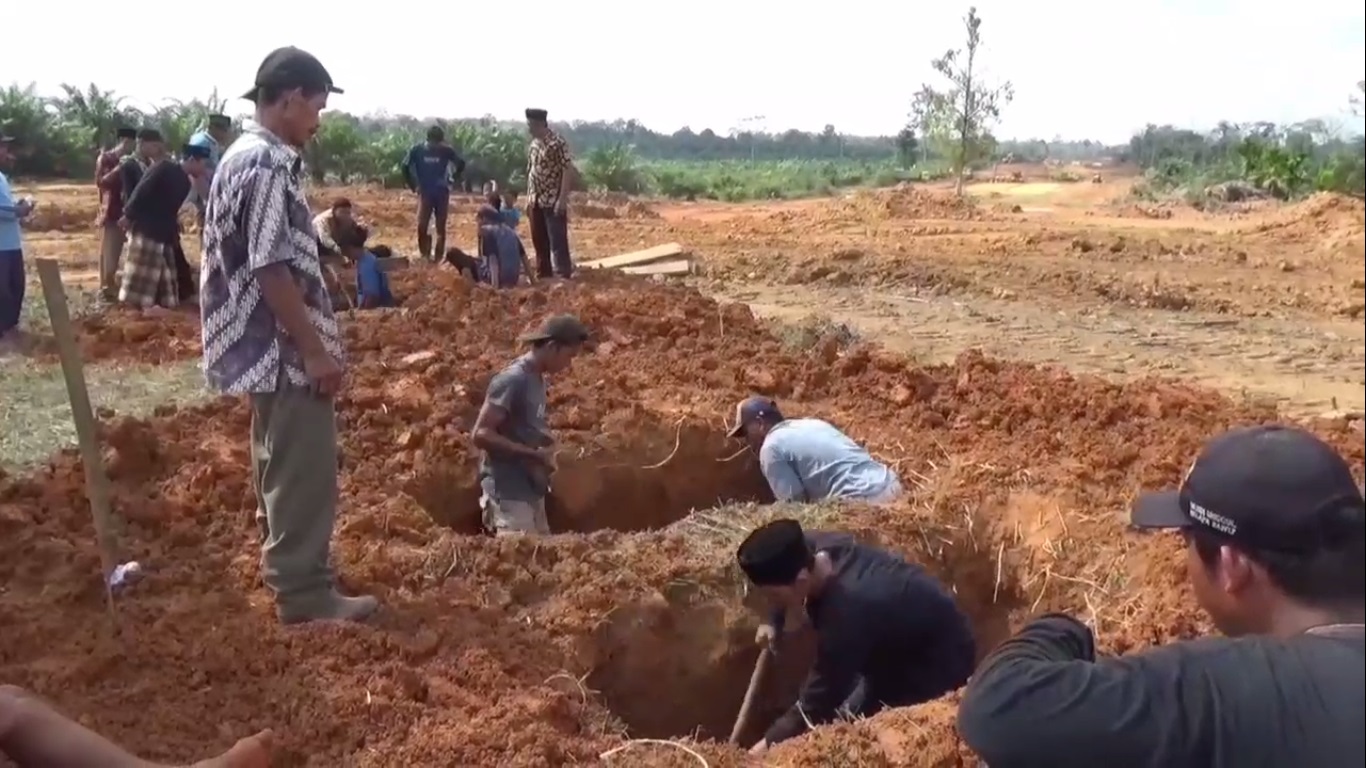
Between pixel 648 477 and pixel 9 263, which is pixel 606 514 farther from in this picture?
pixel 9 263

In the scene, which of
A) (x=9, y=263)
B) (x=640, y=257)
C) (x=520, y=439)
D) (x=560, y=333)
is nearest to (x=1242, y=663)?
(x=560, y=333)

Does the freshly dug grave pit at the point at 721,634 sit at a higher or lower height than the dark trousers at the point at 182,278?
lower

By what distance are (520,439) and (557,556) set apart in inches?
41.6

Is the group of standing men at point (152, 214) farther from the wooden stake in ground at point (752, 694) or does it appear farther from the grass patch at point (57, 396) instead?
the wooden stake in ground at point (752, 694)

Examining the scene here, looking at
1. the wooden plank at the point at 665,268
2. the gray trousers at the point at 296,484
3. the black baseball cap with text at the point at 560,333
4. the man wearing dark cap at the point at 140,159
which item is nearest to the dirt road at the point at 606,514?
the gray trousers at the point at 296,484

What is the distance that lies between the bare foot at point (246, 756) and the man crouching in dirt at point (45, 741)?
0.03m

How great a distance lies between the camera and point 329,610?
13.8 ft

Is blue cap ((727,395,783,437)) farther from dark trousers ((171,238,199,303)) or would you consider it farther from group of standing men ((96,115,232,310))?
dark trousers ((171,238,199,303))

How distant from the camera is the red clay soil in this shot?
3.77 m

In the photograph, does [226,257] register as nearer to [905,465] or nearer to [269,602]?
[269,602]

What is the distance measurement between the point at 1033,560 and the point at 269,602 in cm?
296

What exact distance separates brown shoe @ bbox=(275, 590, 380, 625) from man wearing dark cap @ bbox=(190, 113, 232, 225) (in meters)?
6.03

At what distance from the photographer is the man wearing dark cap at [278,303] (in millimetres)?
3717

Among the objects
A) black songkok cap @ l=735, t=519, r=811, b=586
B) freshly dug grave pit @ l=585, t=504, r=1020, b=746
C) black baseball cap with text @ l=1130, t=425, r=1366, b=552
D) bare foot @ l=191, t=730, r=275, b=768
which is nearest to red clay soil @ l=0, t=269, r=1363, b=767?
freshly dug grave pit @ l=585, t=504, r=1020, b=746
